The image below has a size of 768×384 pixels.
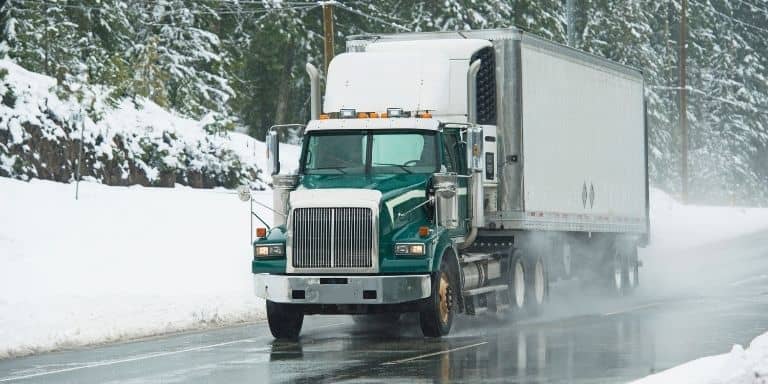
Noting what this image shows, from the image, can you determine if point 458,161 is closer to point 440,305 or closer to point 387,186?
point 387,186

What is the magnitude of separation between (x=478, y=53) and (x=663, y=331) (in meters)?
5.21

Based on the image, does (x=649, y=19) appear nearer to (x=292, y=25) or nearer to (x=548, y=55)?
(x=292, y=25)

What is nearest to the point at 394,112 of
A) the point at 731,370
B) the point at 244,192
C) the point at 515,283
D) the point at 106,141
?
the point at 244,192

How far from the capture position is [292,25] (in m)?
56.3

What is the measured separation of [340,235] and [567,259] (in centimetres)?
939

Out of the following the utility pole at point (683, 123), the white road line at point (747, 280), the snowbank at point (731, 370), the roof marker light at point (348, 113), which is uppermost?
the utility pole at point (683, 123)

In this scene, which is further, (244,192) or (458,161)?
(458,161)

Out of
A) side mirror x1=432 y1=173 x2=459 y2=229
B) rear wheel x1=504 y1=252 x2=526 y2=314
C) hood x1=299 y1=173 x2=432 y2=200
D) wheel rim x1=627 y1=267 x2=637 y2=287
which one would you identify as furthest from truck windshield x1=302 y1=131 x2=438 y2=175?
wheel rim x1=627 y1=267 x2=637 y2=287

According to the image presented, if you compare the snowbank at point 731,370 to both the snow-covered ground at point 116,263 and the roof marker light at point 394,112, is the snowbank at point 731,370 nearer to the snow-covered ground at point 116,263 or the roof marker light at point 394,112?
the roof marker light at point 394,112

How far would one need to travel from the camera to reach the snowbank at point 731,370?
10.8m

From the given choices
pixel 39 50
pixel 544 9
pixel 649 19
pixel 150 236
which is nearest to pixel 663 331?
pixel 150 236

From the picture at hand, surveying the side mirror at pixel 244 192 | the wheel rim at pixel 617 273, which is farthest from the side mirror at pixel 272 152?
the wheel rim at pixel 617 273

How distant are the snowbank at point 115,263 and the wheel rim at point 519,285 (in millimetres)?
4135

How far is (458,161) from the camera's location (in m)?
20.2
